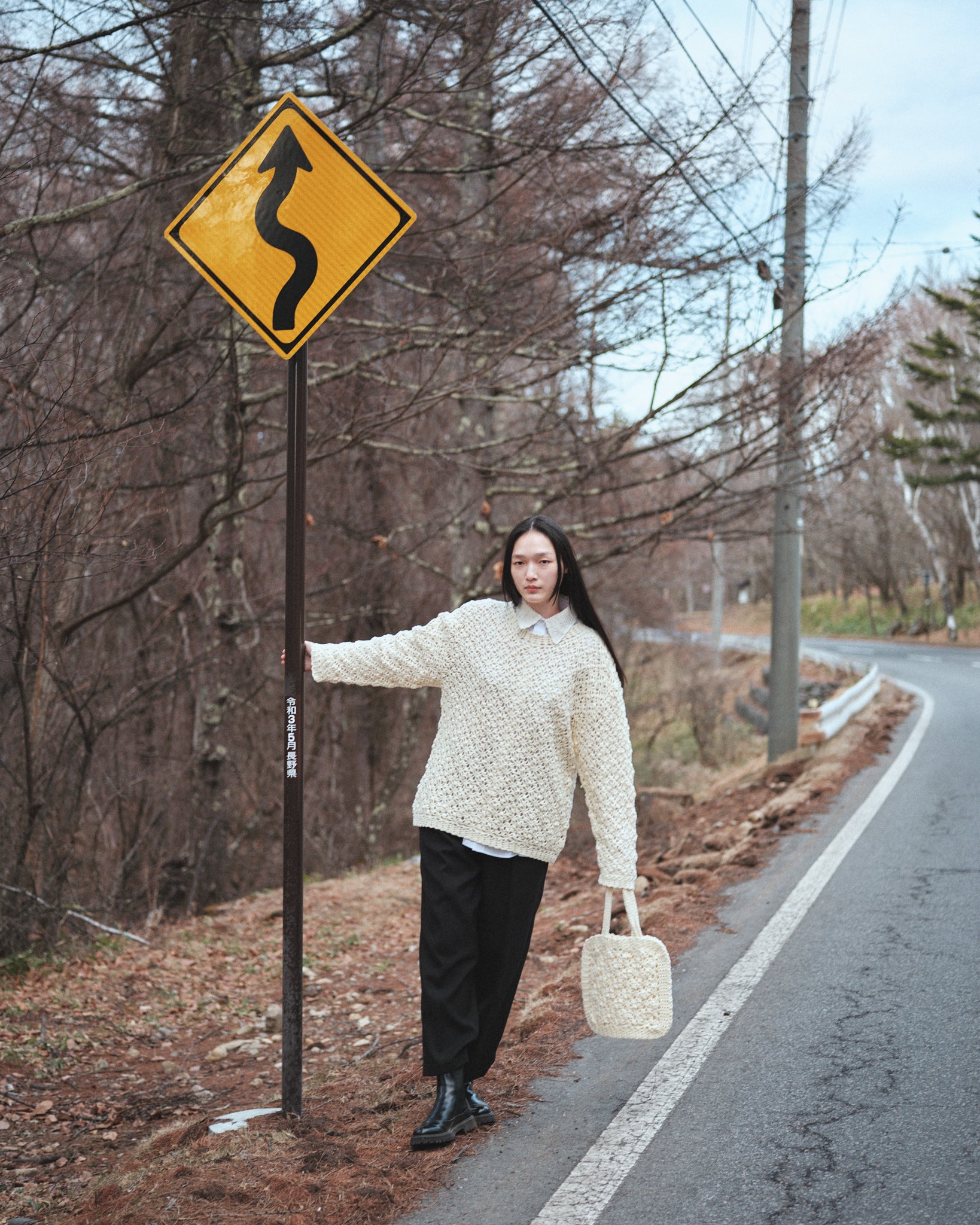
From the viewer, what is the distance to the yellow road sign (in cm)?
365

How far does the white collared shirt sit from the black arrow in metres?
1.24

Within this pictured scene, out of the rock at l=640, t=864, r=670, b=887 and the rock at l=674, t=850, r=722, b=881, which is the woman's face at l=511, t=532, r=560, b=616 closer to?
the rock at l=640, t=864, r=670, b=887

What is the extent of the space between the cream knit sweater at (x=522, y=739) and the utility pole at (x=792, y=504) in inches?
254

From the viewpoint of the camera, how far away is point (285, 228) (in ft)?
12.1

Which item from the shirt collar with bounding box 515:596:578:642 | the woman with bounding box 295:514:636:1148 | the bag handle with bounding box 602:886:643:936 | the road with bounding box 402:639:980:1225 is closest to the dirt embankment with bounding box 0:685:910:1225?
the road with bounding box 402:639:980:1225

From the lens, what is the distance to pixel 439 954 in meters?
3.41

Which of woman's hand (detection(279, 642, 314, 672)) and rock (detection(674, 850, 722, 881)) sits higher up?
woman's hand (detection(279, 642, 314, 672))

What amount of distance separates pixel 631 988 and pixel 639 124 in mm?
6176

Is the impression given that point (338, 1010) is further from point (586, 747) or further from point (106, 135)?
point (106, 135)

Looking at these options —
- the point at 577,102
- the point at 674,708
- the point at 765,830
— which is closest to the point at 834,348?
the point at 577,102

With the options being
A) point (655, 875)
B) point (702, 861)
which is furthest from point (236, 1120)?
point (702, 861)

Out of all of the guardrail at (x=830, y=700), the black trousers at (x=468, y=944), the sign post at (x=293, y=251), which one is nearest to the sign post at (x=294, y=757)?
the sign post at (x=293, y=251)

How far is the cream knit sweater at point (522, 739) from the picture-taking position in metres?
3.42

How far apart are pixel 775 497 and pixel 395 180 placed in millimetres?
5104
